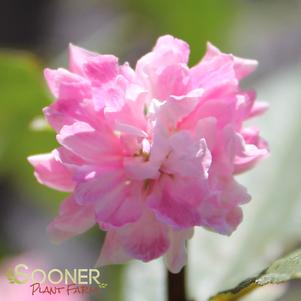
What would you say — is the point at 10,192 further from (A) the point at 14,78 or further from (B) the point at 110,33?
(A) the point at 14,78

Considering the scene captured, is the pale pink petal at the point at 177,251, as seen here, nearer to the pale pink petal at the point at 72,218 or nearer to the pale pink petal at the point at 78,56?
the pale pink petal at the point at 72,218

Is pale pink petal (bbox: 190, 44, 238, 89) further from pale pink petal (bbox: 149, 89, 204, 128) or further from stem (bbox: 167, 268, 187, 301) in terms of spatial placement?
stem (bbox: 167, 268, 187, 301)

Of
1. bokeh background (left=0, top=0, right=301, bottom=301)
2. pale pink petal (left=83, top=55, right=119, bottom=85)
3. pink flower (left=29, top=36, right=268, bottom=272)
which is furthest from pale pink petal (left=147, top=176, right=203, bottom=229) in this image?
bokeh background (left=0, top=0, right=301, bottom=301)

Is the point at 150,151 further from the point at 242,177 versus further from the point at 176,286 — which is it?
the point at 242,177

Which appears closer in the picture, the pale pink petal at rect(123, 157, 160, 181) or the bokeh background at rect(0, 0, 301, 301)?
the pale pink petal at rect(123, 157, 160, 181)

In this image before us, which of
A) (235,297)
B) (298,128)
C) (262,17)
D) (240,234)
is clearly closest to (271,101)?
(298,128)

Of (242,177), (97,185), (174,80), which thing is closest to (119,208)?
(97,185)

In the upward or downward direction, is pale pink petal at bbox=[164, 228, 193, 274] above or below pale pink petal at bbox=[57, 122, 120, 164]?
below
